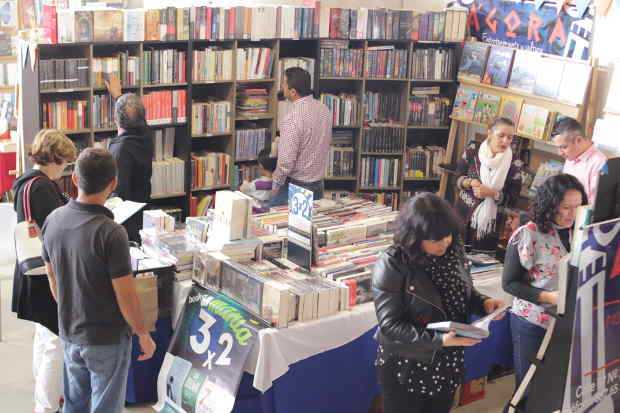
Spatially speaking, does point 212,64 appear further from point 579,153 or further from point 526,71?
point 579,153

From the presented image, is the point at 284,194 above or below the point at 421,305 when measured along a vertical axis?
below

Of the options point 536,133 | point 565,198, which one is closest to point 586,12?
point 536,133

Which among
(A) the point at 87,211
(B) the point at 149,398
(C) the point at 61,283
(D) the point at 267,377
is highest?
(A) the point at 87,211

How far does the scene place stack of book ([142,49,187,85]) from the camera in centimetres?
730

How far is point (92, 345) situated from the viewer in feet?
12.4

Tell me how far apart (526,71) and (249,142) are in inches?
105

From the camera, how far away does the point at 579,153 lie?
6148 mm

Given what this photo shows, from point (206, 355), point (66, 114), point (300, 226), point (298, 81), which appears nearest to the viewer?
point (206, 355)

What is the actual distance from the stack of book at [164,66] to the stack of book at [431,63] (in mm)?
2340

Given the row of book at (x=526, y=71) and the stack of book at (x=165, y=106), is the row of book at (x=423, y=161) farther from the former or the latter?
the stack of book at (x=165, y=106)

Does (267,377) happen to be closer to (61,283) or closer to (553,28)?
(61,283)

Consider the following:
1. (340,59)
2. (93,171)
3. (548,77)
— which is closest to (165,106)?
(340,59)

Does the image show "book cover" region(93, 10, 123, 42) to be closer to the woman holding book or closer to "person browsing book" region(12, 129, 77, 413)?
"person browsing book" region(12, 129, 77, 413)

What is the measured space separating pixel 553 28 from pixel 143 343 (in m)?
5.16
